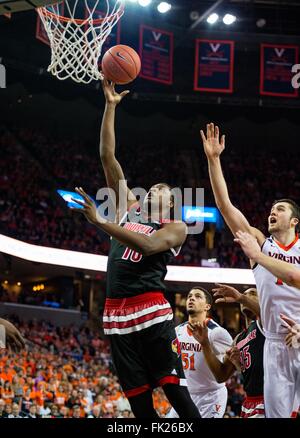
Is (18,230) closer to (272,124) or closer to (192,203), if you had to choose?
(192,203)

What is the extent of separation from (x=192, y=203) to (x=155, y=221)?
20698 mm

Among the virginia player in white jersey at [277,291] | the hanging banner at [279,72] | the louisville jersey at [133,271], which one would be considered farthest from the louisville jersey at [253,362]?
the hanging banner at [279,72]

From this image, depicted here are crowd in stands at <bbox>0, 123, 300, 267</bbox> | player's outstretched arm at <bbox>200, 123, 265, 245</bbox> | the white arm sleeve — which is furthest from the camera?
crowd in stands at <bbox>0, 123, 300, 267</bbox>

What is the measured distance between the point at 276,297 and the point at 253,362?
4.06 ft

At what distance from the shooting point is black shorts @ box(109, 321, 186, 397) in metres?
4.73

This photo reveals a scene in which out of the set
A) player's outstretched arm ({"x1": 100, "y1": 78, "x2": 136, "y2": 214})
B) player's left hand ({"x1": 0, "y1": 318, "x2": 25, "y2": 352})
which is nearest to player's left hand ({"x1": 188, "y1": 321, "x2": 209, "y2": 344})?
player's outstretched arm ({"x1": 100, "y1": 78, "x2": 136, "y2": 214})

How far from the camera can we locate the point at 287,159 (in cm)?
2758

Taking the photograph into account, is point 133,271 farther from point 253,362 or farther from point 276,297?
point 253,362

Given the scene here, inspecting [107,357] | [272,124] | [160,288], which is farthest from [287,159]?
[160,288]

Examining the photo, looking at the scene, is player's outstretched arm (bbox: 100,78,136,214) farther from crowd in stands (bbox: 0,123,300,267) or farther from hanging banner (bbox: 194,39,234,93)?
hanging banner (bbox: 194,39,234,93)

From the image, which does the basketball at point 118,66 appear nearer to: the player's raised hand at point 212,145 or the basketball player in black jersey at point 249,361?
the player's raised hand at point 212,145

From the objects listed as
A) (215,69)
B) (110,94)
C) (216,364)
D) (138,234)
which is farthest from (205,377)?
(215,69)

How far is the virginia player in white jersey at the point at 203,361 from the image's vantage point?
6691 mm

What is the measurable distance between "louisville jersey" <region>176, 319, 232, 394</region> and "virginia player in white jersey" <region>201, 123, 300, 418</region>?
1569 mm
